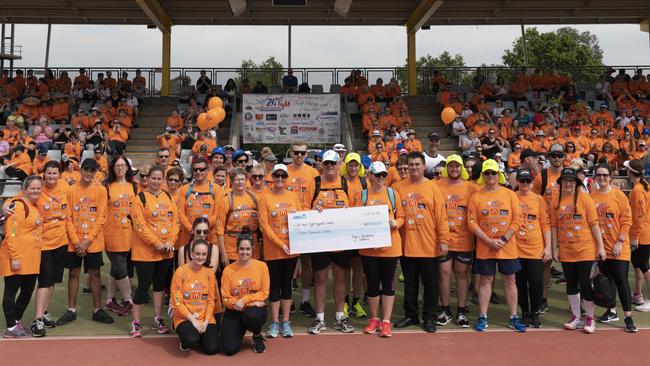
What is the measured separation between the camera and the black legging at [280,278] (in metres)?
5.89

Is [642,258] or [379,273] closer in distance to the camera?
[379,273]

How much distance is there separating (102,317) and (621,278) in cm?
622

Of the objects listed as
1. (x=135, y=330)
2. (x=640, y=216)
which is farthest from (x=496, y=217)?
(x=135, y=330)

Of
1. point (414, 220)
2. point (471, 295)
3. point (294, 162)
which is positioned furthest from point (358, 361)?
point (471, 295)

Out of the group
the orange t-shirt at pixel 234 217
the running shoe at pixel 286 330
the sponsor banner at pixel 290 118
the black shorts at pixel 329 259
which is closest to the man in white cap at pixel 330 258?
the black shorts at pixel 329 259

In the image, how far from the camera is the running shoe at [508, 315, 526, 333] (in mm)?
6047

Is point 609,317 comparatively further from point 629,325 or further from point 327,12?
point 327,12

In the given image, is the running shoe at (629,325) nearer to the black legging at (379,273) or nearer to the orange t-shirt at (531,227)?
Answer: the orange t-shirt at (531,227)

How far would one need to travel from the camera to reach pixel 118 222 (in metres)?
6.53

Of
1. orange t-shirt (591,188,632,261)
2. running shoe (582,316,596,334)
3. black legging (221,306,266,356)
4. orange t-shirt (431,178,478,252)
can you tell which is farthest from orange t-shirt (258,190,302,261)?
orange t-shirt (591,188,632,261)

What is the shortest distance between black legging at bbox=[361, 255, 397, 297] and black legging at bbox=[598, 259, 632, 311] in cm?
266

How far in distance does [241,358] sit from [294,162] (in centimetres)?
246

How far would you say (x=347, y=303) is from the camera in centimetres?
Result: 695

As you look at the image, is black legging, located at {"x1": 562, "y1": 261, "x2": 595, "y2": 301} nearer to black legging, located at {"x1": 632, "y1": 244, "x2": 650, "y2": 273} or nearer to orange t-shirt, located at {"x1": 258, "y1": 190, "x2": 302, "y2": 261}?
black legging, located at {"x1": 632, "y1": 244, "x2": 650, "y2": 273}
